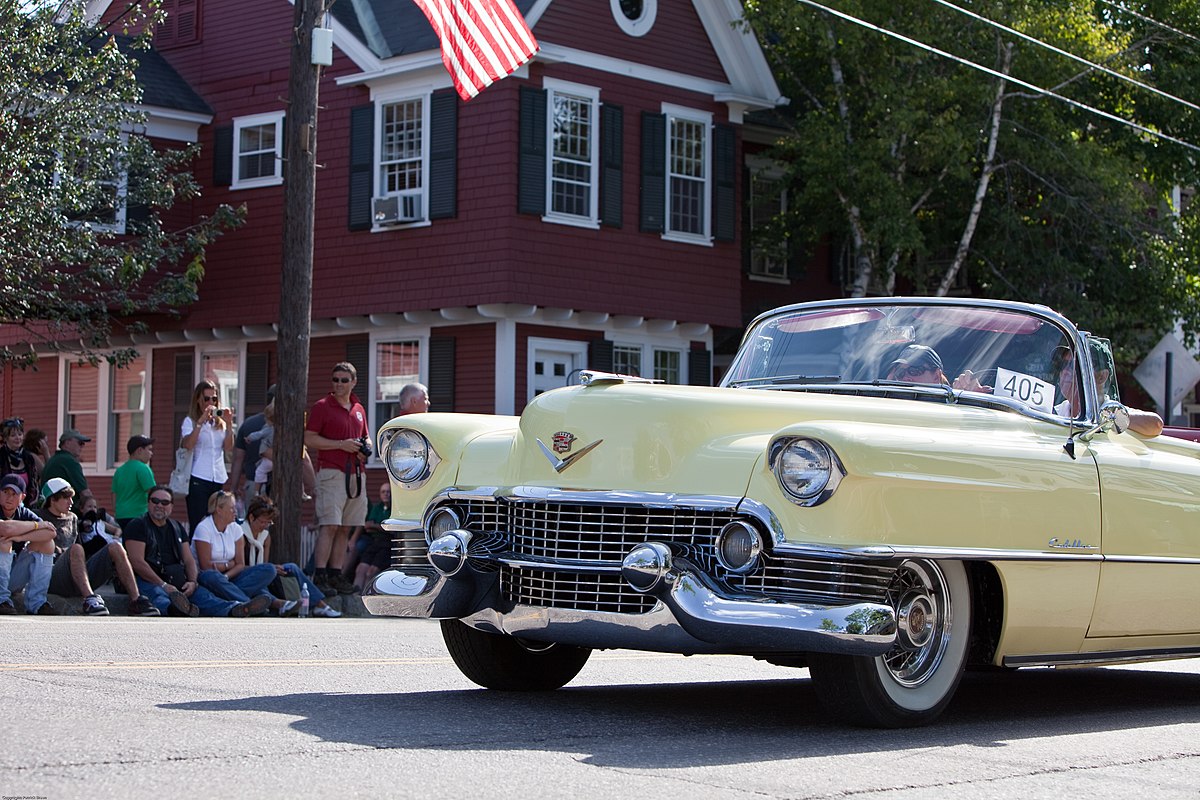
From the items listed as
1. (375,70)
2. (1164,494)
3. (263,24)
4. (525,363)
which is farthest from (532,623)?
(263,24)

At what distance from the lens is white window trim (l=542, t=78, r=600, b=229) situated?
24.2m

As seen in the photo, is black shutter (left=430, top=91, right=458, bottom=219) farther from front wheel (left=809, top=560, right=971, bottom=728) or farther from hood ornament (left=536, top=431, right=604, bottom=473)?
front wheel (left=809, top=560, right=971, bottom=728)

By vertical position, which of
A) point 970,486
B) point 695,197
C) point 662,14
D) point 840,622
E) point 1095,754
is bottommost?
point 1095,754

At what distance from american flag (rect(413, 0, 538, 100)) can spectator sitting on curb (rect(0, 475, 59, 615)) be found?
694 centimetres

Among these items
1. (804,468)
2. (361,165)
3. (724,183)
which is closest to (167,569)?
(804,468)

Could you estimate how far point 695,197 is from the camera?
26359 mm

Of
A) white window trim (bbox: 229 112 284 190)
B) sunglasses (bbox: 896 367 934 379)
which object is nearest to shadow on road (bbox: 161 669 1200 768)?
sunglasses (bbox: 896 367 934 379)

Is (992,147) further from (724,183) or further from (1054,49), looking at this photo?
(724,183)

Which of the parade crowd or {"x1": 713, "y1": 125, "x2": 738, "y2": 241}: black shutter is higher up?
{"x1": 713, "y1": 125, "x2": 738, "y2": 241}: black shutter

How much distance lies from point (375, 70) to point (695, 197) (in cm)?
498

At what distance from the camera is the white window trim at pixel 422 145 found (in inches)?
974

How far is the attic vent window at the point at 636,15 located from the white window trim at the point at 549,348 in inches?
178

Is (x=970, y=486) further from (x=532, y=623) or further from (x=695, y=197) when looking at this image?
(x=695, y=197)

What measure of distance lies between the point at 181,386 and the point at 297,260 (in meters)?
11.1
